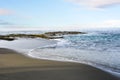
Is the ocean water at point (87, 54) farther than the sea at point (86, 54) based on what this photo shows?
Yes

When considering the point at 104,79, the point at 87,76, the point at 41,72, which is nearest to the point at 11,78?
the point at 41,72

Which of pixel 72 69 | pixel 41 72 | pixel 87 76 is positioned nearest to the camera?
pixel 87 76

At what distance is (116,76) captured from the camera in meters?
10.2

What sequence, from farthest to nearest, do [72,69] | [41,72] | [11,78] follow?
1. [72,69]
2. [41,72]
3. [11,78]

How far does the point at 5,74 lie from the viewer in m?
10.3

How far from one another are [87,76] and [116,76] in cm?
128

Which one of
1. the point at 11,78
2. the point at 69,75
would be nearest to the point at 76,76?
the point at 69,75

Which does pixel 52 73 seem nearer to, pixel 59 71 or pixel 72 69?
pixel 59 71

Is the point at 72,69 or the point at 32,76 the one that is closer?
the point at 32,76

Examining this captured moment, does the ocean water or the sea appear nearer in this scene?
the sea

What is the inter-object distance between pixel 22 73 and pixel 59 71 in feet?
5.75

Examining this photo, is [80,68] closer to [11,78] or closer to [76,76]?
[76,76]

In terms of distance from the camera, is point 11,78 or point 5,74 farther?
point 5,74

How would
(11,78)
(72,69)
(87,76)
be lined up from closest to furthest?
(11,78) → (87,76) → (72,69)
